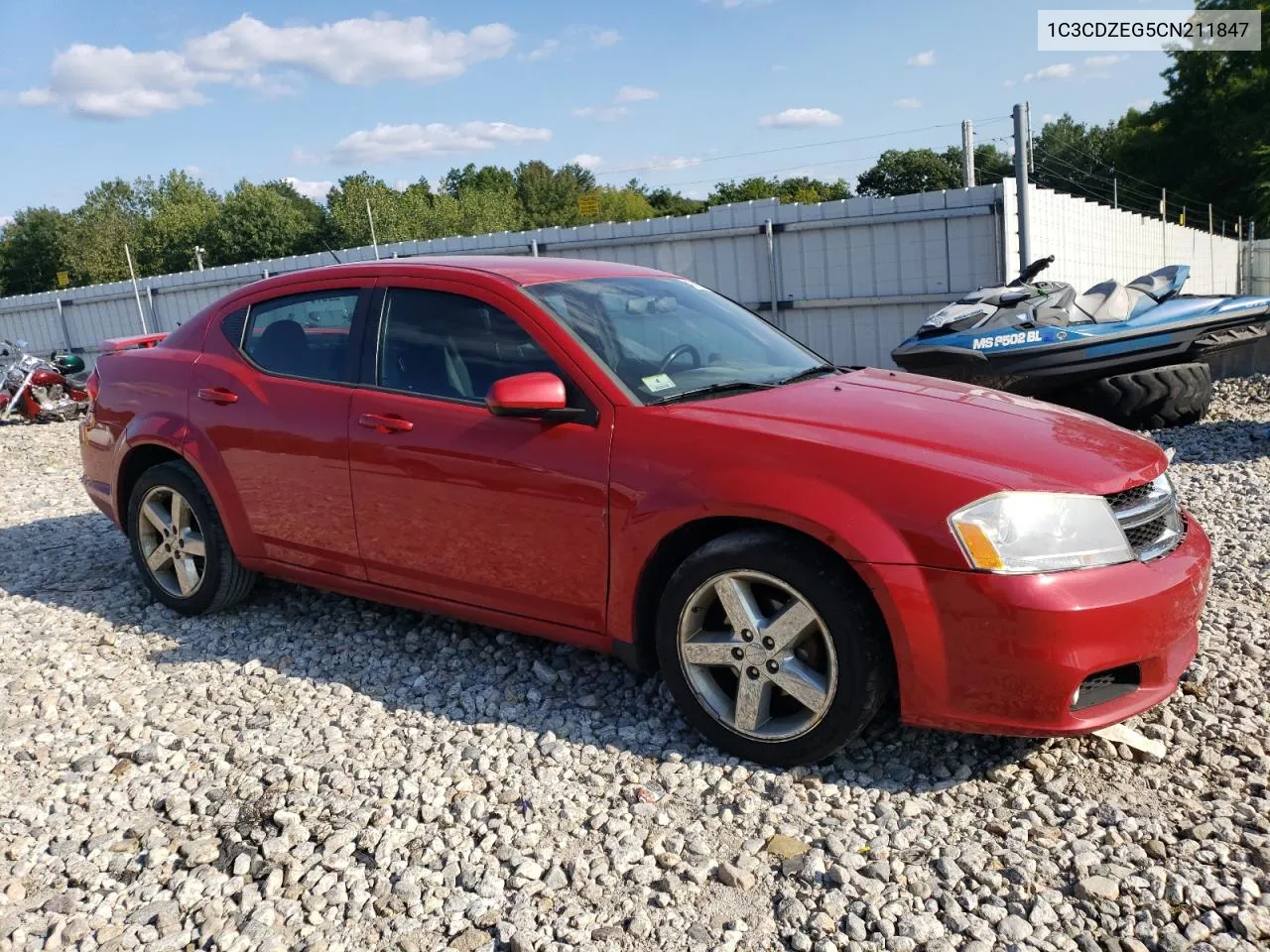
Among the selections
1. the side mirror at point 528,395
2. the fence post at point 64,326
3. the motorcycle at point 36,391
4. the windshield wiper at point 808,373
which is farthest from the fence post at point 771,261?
the fence post at point 64,326

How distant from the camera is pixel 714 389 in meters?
3.60

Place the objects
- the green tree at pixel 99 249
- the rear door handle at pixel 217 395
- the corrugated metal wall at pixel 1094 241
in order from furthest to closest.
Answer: the green tree at pixel 99 249, the corrugated metal wall at pixel 1094 241, the rear door handle at pixel 217 395

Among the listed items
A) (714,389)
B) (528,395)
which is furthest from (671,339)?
(528,395)

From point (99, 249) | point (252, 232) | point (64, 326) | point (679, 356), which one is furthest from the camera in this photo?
point (252, 232)

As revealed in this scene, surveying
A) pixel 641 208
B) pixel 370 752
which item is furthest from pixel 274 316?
pixel 641 208

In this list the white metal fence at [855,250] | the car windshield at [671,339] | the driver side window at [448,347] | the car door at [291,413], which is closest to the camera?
the car windshield at [671,339]

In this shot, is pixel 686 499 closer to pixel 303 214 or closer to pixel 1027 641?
pixel 1027 641

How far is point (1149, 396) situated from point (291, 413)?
22.2 feet

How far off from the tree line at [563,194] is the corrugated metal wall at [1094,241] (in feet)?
9.41

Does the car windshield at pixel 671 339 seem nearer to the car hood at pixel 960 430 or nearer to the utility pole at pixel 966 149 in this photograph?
the car hood at pixel 960 430

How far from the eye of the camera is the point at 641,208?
91.5 metres

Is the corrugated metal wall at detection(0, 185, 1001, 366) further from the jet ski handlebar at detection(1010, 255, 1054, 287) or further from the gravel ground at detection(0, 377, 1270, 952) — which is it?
the gravel ground at detection(0, 377, 1270, 952)

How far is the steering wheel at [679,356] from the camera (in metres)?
3.67

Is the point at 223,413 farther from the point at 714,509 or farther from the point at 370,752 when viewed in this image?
the point at 714,509
